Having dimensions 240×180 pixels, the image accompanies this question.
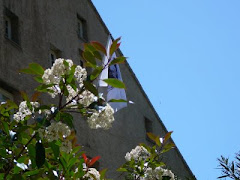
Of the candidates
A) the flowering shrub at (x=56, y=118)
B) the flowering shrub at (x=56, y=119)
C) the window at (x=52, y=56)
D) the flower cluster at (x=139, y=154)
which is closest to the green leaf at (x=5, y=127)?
the flowering shrub at (x=56, y=119)

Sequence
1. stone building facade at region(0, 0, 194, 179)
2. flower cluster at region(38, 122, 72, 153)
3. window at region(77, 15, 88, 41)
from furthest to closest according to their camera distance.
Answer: window at region(77, 15, 88, 41)
stone building facade at region(0, 0, 194, 179)
flower cluster at region(38, 122, 72, 153)

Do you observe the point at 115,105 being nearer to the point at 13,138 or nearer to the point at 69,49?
the point at 69,49

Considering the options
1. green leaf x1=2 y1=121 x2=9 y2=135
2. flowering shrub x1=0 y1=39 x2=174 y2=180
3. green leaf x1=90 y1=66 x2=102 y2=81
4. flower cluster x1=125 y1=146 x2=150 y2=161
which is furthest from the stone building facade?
green leaf x1=90 y1=66 x2=102 y2=81

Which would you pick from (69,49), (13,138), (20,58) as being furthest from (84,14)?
(13,138)

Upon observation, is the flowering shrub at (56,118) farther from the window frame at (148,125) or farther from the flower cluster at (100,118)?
the window frame at (148,125)

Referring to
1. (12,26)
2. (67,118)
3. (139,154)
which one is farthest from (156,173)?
(12,26)

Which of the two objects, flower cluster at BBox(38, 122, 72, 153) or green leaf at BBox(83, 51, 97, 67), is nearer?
flower cluster at BBox(38, 122, 72, 153)

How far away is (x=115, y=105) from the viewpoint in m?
18.5

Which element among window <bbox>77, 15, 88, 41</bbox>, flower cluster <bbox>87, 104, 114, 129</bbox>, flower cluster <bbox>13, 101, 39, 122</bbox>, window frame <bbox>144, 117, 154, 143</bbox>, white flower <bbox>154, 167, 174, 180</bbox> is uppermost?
A: window <bbox>77, 15, 88, 41</bbox>

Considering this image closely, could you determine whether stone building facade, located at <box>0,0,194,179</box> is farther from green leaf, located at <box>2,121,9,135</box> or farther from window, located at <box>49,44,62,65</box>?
green leaf, located at <box>2,121,9,135</box>

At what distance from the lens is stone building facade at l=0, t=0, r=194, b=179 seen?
14.9m

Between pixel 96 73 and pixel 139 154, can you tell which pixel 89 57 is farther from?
pixel 139 154

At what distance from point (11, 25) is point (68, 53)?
2496mm

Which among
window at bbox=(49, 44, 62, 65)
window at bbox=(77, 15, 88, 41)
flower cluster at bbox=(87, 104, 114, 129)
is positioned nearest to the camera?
flower cluster at bbox=(87, 104, 114, 129)
